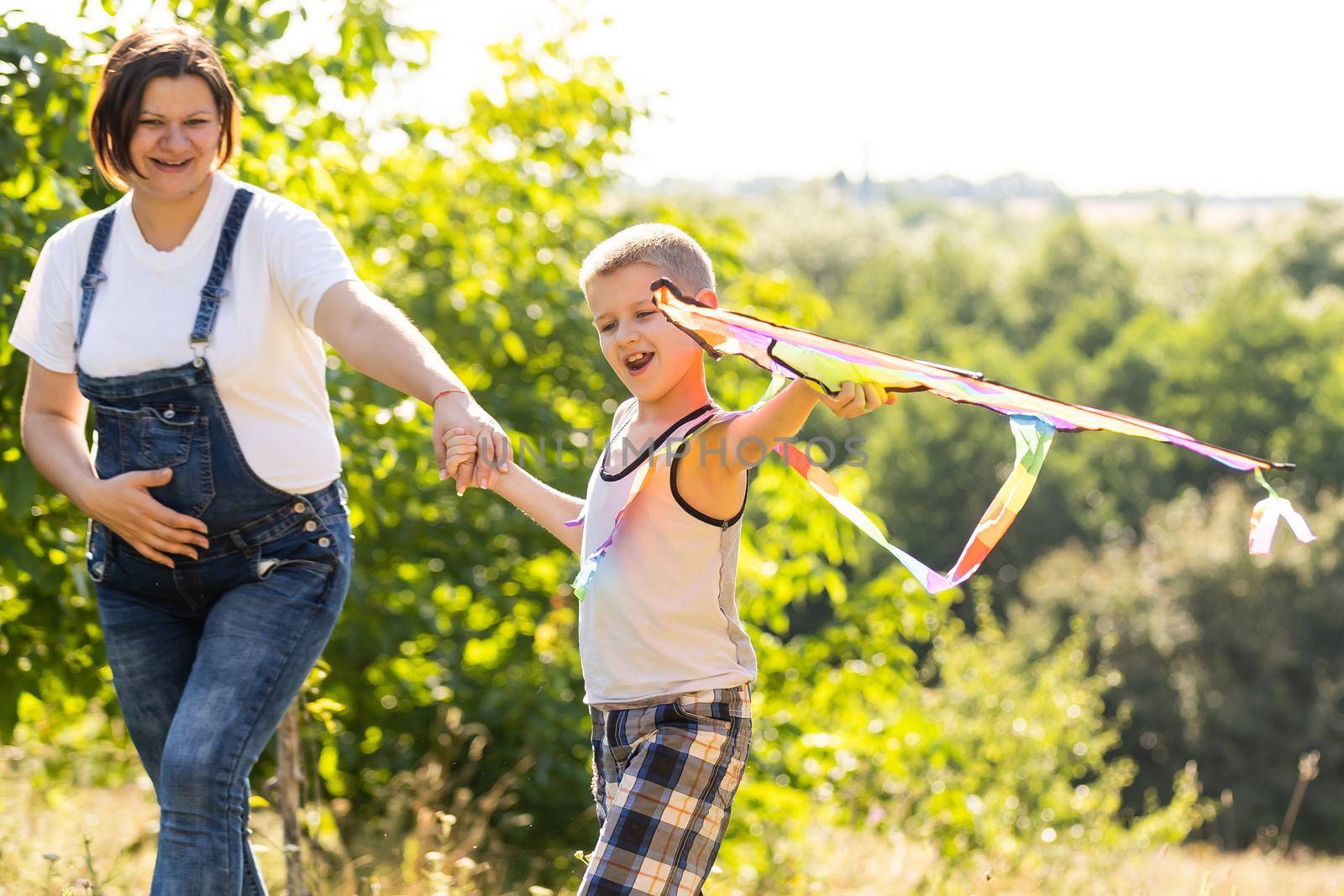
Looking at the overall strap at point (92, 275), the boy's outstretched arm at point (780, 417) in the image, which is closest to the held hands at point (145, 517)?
the overall strap at point (92, 275)

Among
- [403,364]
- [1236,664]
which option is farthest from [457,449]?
[1236,664]

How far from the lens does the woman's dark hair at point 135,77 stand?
2.41 m

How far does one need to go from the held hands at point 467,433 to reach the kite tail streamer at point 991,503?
18.9 inches

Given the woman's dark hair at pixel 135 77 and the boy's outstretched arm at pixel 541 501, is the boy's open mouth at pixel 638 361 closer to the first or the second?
the boy's outstretched arm at pixel 541 501

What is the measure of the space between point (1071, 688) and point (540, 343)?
459 inches

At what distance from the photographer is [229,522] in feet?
7.91

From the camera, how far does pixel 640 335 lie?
2.35 m

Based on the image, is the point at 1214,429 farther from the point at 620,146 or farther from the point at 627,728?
the point at 627,728

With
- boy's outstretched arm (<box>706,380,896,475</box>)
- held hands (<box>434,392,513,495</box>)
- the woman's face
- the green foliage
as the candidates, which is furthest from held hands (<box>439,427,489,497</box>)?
the green foliage

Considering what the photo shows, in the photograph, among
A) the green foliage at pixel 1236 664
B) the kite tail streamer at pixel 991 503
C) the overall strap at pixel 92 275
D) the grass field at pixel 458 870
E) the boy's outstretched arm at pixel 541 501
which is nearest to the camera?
the kite tail streamer at pixel 991 503

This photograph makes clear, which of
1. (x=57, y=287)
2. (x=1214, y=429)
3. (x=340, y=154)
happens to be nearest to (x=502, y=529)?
(x=340, y=154)

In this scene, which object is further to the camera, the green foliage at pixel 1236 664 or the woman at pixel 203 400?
the green foliage at pixel 1236 664

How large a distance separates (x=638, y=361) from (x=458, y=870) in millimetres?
2870

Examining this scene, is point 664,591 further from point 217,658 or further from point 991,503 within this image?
point 217,658
